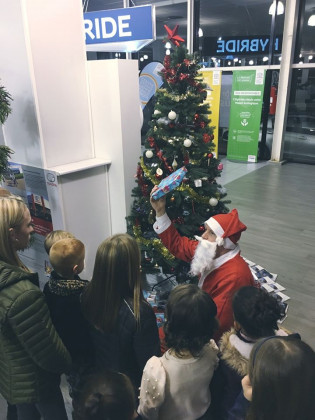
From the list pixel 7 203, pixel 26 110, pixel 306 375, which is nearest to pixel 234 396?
pixel 306 375

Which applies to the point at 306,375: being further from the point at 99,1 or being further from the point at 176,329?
the point at 99,1

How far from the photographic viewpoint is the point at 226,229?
2105mm

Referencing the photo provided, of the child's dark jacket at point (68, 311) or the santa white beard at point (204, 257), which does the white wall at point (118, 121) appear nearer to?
the santa white beard at point (204, 257)

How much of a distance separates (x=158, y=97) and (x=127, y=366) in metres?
2.16

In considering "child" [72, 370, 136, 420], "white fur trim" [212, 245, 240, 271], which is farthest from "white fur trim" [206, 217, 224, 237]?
"child" [72, 370, 136, 420]

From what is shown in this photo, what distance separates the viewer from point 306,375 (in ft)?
3.36

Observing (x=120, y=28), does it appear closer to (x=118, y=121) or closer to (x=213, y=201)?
(x=118, y=121)

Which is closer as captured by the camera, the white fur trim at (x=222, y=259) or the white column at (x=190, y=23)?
the white fur trim at (x=222, y=259)

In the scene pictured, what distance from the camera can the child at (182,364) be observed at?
136 cm

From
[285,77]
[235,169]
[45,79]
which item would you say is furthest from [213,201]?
[285,77]

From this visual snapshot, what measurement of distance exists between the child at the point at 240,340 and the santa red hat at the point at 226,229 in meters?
0.52

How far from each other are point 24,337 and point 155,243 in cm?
175

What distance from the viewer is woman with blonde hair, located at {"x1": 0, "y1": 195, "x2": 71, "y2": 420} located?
137 centimetres

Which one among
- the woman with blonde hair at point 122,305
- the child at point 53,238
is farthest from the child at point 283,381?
the child at point 53,238
